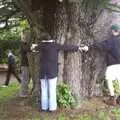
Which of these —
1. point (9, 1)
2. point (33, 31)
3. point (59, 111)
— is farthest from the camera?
point (9, 1)

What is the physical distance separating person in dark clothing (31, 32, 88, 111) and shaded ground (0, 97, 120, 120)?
25 centimetres

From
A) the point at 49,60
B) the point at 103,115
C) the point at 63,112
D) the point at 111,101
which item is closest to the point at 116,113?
the point at 103,115

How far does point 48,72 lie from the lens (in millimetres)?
9875

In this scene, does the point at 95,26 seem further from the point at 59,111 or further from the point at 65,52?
the point at 59,111

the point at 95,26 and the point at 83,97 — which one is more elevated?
the point at 95,26

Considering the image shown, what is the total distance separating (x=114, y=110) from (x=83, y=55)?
1.46m

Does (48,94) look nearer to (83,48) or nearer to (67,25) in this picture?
(83,48)

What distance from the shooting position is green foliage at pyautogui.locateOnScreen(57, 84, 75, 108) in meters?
10.3

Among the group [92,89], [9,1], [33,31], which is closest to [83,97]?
[92,89]

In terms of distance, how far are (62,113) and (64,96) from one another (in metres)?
0.44

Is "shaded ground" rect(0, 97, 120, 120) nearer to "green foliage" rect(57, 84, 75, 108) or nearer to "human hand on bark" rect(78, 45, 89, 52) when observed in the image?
"green foliage" rect(57, 84, 75, 108)

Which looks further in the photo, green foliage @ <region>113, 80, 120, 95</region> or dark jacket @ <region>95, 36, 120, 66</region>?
green foliage @ <region>113, 80, 120, 95</region>

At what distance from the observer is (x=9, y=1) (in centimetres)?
1162

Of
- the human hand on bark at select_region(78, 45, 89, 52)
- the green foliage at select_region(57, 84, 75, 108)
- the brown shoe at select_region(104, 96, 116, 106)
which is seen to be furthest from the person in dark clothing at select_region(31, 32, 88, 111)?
the brown shoe at select_region(104, 96, 116, 106)
